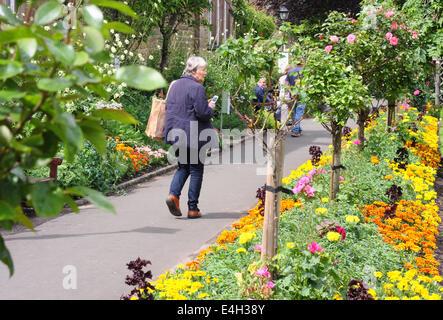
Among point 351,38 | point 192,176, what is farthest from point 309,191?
point 351,38

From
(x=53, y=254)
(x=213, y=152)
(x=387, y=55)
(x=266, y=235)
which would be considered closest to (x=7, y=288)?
(x=53, y=254)

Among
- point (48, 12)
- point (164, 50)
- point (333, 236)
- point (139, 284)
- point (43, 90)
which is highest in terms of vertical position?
point (164, 50)

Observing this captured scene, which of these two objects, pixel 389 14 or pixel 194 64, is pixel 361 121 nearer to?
pixel 389 14

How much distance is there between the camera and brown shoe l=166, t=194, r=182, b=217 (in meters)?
6.45

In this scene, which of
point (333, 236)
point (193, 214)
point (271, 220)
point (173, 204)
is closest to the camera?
point (271, 220)

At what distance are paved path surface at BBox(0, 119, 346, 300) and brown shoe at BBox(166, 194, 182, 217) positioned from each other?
9 cm

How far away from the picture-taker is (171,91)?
6254 mm

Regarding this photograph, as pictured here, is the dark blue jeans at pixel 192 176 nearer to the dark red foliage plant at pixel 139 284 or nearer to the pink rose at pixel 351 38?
the pink rose at pixel 351 38

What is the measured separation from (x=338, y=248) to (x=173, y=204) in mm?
2359

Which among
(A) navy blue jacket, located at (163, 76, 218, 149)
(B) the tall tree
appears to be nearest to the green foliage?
(A) navy blue jacket, located at (163, 76, 218, 149)

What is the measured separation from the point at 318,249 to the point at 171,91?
3.27 metres

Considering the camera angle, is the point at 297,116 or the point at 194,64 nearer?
the point at 194,64

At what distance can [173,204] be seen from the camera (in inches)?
255

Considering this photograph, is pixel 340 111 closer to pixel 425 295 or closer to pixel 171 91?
pixel 171 91
